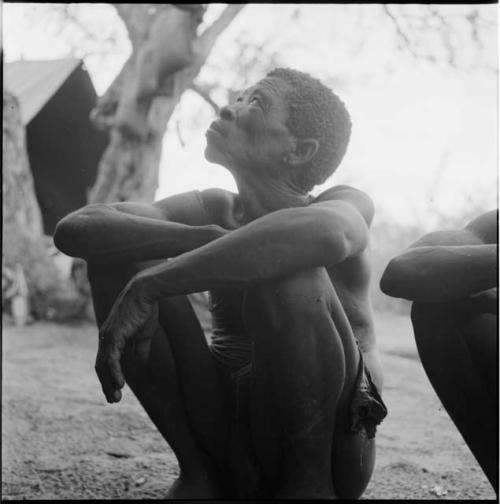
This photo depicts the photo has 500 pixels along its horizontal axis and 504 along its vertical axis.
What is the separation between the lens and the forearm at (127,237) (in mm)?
1419

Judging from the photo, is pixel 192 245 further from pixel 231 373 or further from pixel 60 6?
pixel 60 6

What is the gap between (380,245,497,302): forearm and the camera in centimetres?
132

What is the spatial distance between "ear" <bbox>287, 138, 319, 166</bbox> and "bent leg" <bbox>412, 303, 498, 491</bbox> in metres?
0.44

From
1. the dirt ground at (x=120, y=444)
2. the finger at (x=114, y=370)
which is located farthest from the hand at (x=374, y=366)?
the finger at (x=114, y=370)

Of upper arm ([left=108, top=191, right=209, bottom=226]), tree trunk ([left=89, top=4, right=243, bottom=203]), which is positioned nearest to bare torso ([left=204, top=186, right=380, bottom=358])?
upper arm ([left=108, top=191, right=209, bottom=226])

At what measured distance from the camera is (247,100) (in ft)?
5.05

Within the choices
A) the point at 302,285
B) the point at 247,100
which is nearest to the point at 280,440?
the point at 302,285

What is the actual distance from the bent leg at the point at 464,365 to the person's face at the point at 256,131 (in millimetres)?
499

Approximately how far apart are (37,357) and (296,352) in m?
3.62

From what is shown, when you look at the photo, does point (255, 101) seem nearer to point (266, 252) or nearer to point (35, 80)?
point (266, 252)

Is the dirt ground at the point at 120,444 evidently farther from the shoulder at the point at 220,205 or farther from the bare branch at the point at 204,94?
the bare branch at the point at 204,94

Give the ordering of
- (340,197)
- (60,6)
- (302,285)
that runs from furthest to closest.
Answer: (60,6)
(340,197)
(302,285)

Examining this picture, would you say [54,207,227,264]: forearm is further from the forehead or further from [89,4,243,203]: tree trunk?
[89,4,243,203]: tree trunk

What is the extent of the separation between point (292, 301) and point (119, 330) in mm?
379
